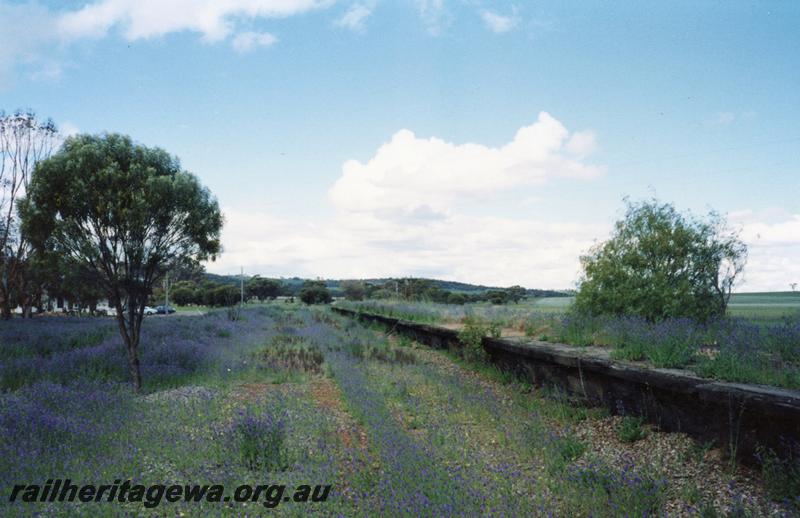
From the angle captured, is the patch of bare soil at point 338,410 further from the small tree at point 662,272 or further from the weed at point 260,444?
the small tree at point 662,272

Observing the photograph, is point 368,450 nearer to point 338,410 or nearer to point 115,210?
point 338,410

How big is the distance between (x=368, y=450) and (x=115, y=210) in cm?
586

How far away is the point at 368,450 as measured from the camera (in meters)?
4.96

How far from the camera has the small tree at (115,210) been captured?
7633 millimetres

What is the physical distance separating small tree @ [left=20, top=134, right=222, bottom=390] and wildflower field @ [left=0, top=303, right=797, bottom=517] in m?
1.89

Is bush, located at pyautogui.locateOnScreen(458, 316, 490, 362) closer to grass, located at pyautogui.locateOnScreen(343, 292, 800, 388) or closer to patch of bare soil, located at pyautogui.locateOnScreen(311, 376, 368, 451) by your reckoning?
grass, located at pyautogui.locateOnScreen(343, 292, 800, 388)

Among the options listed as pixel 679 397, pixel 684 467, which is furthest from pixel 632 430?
pixel 684 467

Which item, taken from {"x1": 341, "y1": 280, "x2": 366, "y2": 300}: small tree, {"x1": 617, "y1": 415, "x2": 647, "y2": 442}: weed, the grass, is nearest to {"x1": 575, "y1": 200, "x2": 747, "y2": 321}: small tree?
the grass

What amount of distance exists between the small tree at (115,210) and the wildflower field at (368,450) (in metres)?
1.89

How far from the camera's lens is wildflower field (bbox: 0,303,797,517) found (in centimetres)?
354

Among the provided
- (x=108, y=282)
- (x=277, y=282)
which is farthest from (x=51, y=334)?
(x=277, y=282)

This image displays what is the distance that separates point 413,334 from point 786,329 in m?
13.5

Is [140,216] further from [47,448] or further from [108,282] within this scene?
[47,448]

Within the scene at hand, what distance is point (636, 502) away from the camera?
11.3 ft
